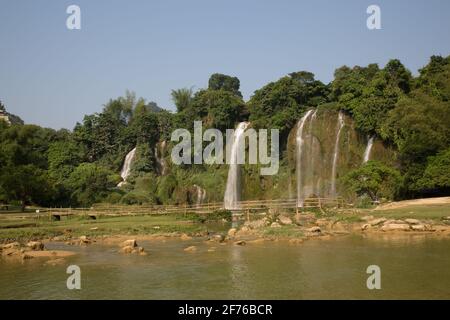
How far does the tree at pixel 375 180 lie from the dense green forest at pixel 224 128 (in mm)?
90

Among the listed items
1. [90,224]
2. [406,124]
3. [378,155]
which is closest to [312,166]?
[378,155]

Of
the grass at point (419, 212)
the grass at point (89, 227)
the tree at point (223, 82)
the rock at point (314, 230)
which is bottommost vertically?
the grass at point (89, 227)

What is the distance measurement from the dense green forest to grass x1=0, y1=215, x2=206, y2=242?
1083 cm

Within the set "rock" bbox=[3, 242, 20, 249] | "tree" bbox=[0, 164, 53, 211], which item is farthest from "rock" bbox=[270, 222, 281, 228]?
"tree" bbox=[0, 164, 53, 211]

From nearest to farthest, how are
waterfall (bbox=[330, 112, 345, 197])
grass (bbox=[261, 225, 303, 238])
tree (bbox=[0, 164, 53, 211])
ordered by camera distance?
grass (bbox=[261, 225, 303, 238])
tree (bbox=[0, 164, 53, 211])
waterfall (bbox=[330, 112, 345, 197])

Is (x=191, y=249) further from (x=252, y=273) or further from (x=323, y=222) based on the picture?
(x=323, y=222)

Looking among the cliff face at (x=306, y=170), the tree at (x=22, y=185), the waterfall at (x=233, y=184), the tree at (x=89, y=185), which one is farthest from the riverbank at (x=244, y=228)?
the tree at (x=89, y=185)

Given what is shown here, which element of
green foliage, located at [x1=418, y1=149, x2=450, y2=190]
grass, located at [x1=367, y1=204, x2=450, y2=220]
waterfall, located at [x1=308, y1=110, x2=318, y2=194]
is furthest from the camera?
waterfall, located at [x1=308, y1=110, x2=318, y2=194]

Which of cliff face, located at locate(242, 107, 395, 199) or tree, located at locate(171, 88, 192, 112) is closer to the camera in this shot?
cliff face, located at locate(242, 107, 395, 199)

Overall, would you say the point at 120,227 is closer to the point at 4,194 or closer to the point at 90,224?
the point at 90,224

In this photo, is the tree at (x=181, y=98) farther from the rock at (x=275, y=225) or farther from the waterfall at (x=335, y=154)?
the rock at (x=275, y=225)

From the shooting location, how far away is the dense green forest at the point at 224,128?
42094 mm

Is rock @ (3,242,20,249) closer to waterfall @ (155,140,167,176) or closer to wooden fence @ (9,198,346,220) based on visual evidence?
wooden fence @ (9,198,346,220)

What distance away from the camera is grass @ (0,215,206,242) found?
3276 centimetres
